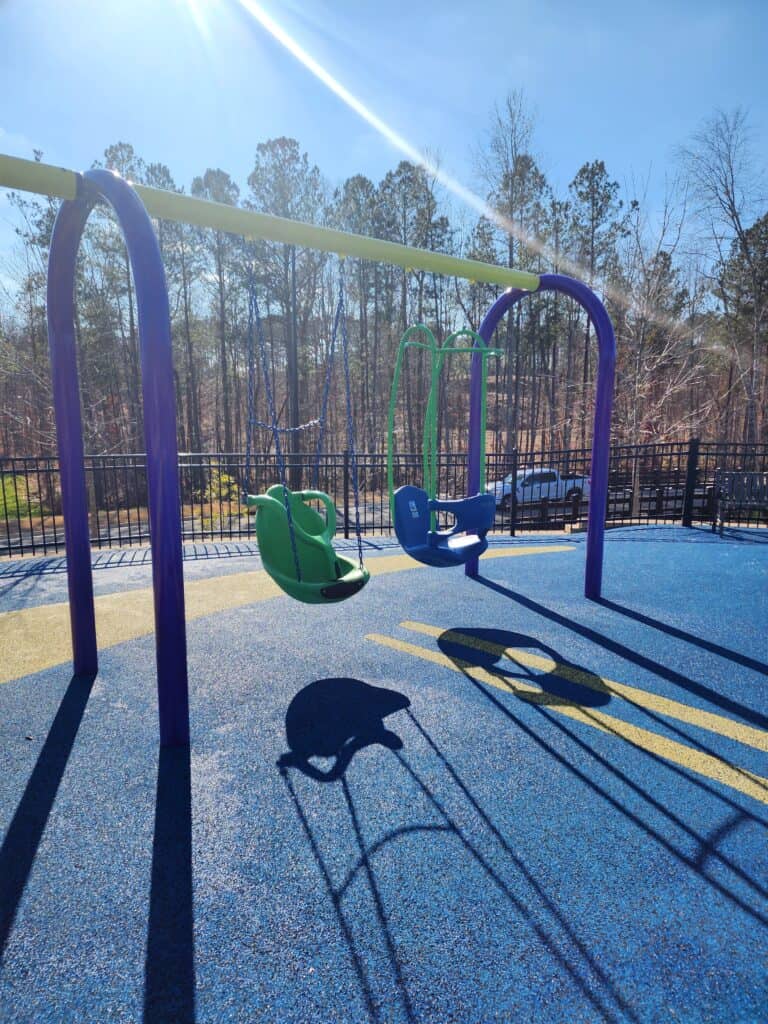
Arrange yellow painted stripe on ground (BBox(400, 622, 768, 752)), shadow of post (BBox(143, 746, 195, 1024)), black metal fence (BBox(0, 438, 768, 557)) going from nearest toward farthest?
shadow of post (BBox(143, 746, 195, 1024)) → yellow painted stripe on ground (BBox(400, 622, 768, 752)) → black metal fence (BBox(0, 438, 768, 557))

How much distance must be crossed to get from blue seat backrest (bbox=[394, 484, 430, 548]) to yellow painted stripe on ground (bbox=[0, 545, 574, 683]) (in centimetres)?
174

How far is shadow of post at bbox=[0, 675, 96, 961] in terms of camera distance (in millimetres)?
1903

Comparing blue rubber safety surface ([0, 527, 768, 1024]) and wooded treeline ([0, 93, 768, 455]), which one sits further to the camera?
wooded treeline ([0, 93, 768, 455])

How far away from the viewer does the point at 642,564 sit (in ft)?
21.5

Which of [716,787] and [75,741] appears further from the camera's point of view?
[75,741]

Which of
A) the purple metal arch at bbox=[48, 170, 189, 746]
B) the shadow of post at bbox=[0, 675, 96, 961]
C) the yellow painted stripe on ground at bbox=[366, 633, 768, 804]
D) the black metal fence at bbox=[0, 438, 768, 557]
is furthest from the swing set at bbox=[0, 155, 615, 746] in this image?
the black metal fence at bbox=[0, 438, 768, 557]

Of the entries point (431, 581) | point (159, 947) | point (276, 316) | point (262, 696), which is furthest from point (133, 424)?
point (159, 947)

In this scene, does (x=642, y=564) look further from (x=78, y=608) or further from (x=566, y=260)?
(x=566, y=260)

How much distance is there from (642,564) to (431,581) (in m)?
2.47

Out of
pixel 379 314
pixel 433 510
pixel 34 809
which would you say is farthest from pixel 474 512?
pixel 379 314

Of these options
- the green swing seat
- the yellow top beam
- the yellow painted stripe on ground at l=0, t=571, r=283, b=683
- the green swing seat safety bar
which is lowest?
the yellow painted stripe on ground at l=0, t=571, r=283, b=683

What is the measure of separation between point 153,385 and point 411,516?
221 cm

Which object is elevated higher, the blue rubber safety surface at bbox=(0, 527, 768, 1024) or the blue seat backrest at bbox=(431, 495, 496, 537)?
the blue seat backrest at bbox=(431, 495, 496, 537)

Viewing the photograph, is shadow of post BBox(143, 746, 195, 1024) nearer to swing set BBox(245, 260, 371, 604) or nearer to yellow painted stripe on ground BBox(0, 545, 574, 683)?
swing set BBox(245, 260, 371, 604)
